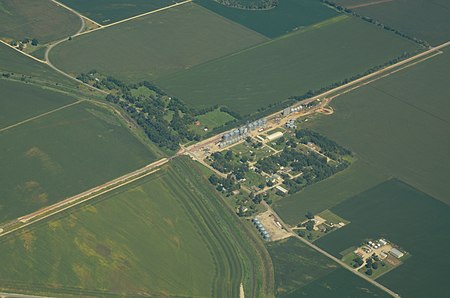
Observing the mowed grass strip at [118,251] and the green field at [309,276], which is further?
the green field at [309,276]

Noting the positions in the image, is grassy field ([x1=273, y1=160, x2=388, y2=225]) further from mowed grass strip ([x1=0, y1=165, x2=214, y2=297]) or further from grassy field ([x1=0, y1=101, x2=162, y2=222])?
grassy field ([x1=0, y1=101, x2=162, y2=222])

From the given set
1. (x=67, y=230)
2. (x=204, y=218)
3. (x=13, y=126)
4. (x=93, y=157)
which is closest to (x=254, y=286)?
(x=204, y=218)

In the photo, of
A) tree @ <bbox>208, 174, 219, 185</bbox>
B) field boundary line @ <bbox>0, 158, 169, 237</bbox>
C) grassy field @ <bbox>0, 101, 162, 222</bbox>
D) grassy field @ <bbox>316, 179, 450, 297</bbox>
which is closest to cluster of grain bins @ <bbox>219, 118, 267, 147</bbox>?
tree @ <bbox>208, 174, 219, 185</bbox>

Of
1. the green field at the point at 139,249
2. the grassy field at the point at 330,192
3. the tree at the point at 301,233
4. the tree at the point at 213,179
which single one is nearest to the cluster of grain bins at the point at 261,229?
the green field at the point at 139,249

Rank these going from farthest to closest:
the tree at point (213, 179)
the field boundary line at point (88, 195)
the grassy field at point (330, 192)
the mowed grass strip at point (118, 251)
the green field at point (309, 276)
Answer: the tree at point (213, 179), the grassy field at point (330, 192), the field boundary line at point (88, 195), the green field at point (309, 276), the mowed grass strip at point (118, 251)

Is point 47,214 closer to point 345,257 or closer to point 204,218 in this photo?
point 204,218

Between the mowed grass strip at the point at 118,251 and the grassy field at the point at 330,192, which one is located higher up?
the grassy field at the point at 330,192

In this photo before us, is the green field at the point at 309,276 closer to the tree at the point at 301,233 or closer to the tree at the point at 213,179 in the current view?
the tree at the point at 301,233
